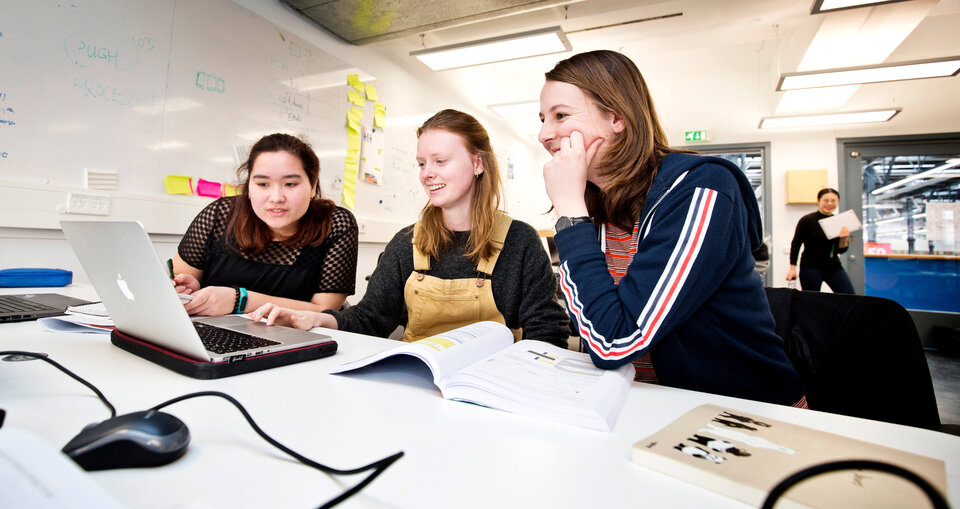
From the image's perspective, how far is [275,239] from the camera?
161 centimetres

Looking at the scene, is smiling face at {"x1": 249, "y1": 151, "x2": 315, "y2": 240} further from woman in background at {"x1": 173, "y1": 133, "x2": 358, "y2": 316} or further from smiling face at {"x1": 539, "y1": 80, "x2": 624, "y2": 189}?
smiling face at {"x1": 539, "y1": 80, "x2": 624, "y2": 189}

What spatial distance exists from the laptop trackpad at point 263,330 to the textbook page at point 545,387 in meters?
0.34

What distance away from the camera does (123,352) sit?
774 millimetres

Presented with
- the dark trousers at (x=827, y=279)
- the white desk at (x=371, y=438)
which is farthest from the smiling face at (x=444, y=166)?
the dark trousers at (x=827, y=279)

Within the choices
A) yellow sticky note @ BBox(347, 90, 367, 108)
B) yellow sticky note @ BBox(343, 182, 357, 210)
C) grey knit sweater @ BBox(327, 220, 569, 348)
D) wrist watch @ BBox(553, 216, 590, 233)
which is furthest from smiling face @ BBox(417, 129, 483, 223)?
yellow sticky note @ BBox(347, 90, 367, 108)

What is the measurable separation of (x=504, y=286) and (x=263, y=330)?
664mm

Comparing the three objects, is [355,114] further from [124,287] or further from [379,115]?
[124,287]

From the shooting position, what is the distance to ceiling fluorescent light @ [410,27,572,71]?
119 inches

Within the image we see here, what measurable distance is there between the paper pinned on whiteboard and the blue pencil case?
17.9ft

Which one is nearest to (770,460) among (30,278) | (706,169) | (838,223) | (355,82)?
(706,169)

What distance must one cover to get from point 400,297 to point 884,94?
5.70m

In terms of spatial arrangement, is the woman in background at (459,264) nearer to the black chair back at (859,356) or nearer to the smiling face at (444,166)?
the smiling face at (444,166)

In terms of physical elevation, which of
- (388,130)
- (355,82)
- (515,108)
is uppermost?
(515,108)

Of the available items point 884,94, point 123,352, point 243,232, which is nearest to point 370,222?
point 243,232
